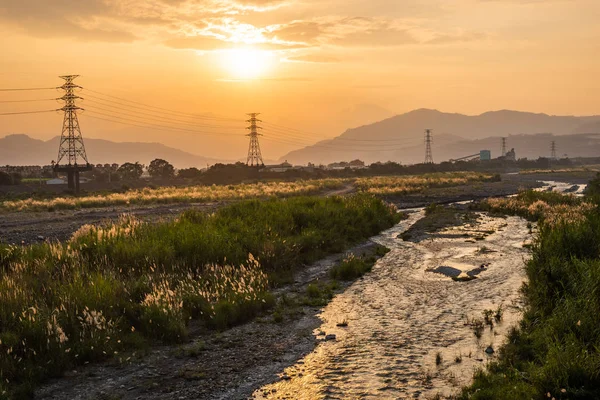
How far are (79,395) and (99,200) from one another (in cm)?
5399

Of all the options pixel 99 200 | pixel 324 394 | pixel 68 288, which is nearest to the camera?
pixel 324 394

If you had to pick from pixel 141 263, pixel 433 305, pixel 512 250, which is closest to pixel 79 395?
pixel 141 263

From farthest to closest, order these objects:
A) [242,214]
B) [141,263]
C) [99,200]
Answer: [99,200] < [242,214] < [141,263]

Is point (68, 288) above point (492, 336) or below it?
above

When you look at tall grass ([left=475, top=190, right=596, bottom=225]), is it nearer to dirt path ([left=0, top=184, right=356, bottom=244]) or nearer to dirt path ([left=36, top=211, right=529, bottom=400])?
dirt path ([left=36, top=211, right=529, bottom=400])

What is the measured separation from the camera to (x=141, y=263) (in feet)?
57.9

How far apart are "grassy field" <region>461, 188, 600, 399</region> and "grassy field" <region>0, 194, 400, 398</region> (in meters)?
7.68

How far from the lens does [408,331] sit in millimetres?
13312

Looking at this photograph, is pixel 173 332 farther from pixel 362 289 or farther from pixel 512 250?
pixel 512 250

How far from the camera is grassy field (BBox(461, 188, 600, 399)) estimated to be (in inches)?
338

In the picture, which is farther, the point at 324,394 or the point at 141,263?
the point at 141,263

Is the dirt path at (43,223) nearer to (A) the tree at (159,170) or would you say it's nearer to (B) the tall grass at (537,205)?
(B) the tall grass at (537,205)

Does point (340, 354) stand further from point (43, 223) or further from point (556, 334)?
point (43, 223)

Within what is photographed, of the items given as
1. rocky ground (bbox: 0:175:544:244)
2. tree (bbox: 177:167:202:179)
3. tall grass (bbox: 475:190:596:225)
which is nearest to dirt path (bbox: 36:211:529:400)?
rocky ground (bbox: 0:175:544:244)
